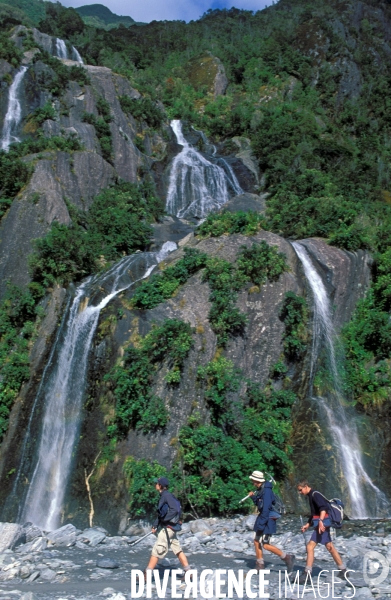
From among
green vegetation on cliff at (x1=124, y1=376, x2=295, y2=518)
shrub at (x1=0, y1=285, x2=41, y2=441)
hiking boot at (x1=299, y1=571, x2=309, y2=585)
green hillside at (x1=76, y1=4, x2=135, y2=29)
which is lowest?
hiking boot at (x1=299, y1=571, x2=309, y2=585)

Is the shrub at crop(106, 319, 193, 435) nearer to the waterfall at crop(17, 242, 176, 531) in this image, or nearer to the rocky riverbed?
the waterfall at crop(17, 242, 176, 531)

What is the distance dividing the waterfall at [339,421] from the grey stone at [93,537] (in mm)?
6267

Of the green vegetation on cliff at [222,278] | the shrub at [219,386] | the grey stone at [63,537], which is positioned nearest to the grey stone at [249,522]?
the shrub at [219,386]

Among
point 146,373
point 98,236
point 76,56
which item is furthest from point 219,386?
point 76,56

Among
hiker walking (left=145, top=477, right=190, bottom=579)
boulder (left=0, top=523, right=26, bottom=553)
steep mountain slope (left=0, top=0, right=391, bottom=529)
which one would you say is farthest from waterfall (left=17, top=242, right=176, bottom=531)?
hiker walking (left=145, top=477, right=190, bottom=579)

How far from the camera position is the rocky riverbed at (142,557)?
7543 mm

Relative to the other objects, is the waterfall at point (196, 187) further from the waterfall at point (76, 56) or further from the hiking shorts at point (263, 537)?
the hiking shorts at point (263, 537)

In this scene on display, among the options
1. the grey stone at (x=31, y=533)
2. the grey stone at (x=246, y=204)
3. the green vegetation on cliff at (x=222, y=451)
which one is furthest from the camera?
the grey stone at (x=246, y=204)

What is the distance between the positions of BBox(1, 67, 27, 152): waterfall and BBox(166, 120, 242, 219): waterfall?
9189mm

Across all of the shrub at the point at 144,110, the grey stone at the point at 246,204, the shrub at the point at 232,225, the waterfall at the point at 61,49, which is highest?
the waterfall at the point at 61,49

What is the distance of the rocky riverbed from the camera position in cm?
754

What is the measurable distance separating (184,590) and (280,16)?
75.9 metres

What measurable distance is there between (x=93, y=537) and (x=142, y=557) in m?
1.81

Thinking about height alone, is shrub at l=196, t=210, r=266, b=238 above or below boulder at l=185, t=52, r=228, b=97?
below
